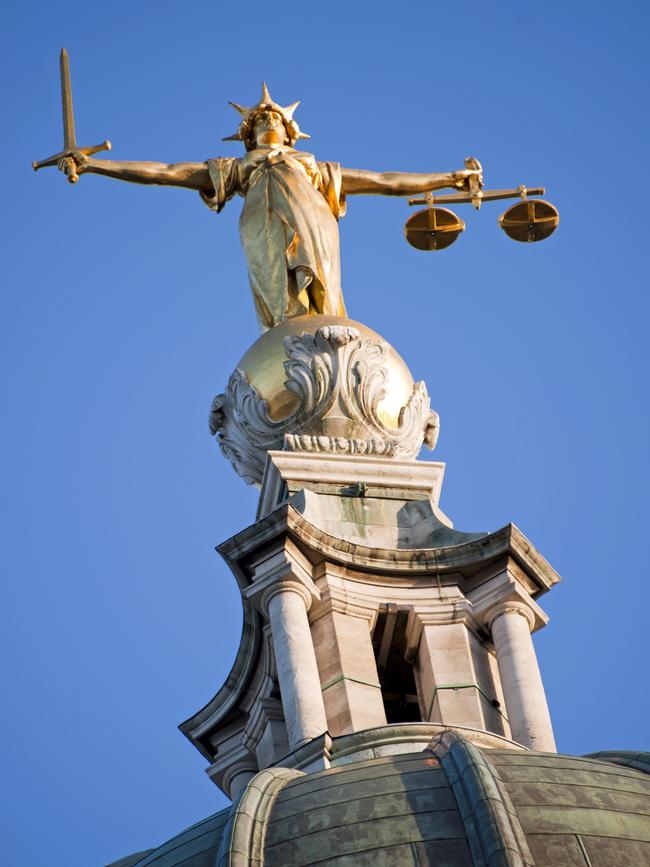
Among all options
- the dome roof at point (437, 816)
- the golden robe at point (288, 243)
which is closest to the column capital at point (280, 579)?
the dome roof at point (437, 816)

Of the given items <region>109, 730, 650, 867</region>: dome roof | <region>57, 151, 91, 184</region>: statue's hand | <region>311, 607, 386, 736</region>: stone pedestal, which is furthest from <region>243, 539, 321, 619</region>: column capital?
<region>57, 151, 91, 184</region>: statue's hand

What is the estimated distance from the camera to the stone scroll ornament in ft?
152

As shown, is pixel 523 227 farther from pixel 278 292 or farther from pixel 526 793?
pixel 526 793

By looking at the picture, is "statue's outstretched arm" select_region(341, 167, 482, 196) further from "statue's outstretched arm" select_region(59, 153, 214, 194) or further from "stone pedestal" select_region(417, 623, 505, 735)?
"stone pedestal" select_region(417, 623, 505, 735)

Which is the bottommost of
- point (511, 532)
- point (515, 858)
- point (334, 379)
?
point (515, 858)

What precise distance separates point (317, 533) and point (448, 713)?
11.8ft

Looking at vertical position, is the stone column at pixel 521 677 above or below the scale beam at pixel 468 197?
below

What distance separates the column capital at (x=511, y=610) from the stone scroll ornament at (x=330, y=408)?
149 inches

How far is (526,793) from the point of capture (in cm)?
3631

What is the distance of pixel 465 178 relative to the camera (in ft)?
169

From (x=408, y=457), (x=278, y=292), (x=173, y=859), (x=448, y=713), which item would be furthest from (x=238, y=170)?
(x=173, y=859)

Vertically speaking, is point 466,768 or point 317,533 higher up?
point 317,533

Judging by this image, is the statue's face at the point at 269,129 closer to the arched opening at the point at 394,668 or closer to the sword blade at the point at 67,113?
the sword blade at the point at 67,113

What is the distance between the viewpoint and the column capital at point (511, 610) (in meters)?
43.9
